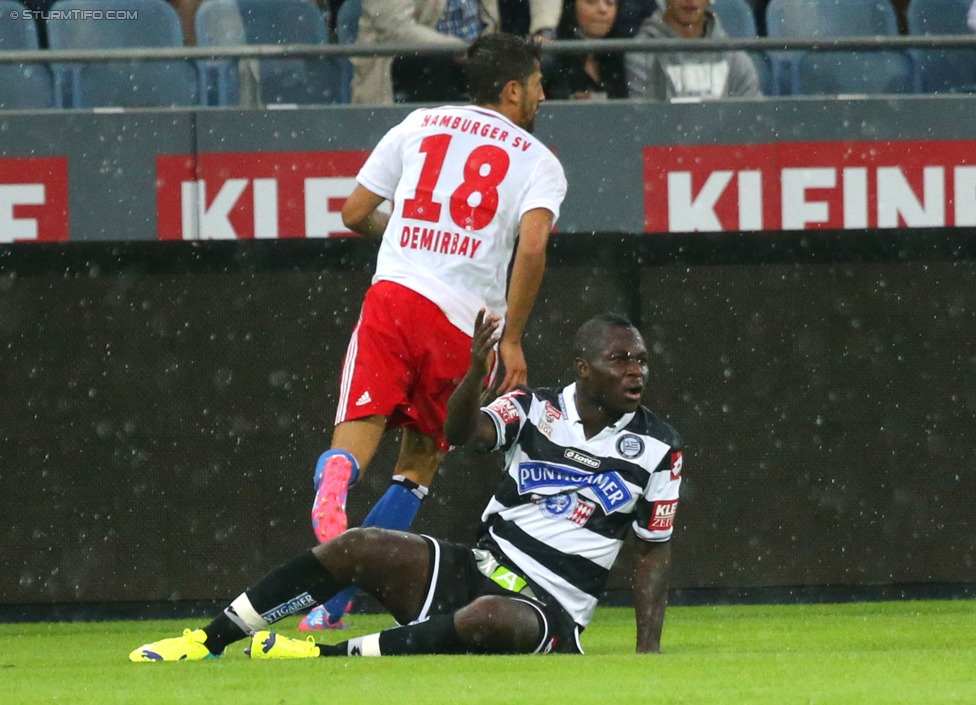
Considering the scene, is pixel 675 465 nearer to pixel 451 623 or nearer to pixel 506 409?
pixel 506 409

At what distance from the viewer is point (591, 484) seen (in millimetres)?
4883

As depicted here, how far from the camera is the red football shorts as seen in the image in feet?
18.1

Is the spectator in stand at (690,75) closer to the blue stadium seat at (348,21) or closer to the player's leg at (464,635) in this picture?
the blue stadium seat at (348,21)

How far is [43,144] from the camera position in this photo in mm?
8211

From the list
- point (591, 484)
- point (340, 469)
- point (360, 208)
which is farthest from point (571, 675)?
point (360, 208)

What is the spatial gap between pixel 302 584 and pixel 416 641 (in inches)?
13.5

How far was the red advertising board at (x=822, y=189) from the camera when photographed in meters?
8.32

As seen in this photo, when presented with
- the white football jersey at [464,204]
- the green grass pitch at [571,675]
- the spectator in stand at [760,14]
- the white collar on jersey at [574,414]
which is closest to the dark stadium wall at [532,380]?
the green grass pitch at [571,675]

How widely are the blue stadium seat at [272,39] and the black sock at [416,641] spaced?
414 cm

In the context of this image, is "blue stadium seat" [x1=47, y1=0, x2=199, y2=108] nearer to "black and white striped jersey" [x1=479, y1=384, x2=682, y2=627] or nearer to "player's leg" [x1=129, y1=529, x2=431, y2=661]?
"black and white striped jersey" [x1=479, y1=384, x2=682, y2=627]

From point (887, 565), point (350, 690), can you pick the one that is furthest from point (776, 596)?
point (350, 690)

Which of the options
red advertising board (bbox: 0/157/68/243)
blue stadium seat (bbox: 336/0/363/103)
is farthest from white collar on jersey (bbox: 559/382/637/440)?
blue stadium seat (bbox: 336/0/363/103)

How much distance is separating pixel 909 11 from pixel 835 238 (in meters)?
2.81

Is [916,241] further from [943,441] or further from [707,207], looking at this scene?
[707,207]
